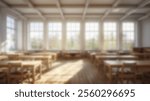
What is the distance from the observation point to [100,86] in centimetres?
245

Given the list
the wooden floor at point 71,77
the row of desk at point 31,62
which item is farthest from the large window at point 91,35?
the wooden floor at point 71,77

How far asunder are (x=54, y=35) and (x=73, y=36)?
1698 millimetres

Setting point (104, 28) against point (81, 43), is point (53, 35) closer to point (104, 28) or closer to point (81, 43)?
point (81, 43)

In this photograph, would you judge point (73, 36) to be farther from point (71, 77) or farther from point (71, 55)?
point (71, 77)

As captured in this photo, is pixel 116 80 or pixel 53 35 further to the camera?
pixel 53 35

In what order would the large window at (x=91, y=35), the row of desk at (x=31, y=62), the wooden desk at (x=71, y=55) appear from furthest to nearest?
the large window at (x=91, y=35), the wooden desk at (x=71, y=55), the row of desk at (x=31, y=62)

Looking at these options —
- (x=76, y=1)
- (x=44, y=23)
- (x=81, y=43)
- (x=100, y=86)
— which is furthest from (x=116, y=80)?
(x=44, y=23)

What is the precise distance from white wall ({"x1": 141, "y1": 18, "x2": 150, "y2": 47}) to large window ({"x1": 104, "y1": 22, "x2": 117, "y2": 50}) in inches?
92.8

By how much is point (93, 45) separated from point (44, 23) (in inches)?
188

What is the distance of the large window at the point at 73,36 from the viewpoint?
49.1ft

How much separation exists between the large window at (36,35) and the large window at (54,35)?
2.62ft

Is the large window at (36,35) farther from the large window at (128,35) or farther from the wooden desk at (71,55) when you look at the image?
the large window at (128,35)

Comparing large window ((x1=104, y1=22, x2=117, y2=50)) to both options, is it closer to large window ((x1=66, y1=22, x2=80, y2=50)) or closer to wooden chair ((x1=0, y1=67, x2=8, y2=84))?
large window ((x1=66, y1=22, x2=80, y2=50))

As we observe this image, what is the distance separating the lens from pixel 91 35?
15.1 meters
